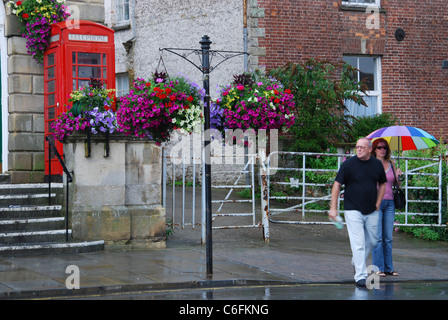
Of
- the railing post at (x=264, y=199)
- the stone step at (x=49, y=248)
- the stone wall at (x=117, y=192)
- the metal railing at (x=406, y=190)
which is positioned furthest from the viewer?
the metal railing at (x=406, y=190)

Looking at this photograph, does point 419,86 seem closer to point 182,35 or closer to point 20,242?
point 182,35

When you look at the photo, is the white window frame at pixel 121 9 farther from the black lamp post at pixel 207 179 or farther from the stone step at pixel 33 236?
the black lamp post at pixel 207 179

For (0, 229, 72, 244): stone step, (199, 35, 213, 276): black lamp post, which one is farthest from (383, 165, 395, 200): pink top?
(0, 229, 72, 244): stone step

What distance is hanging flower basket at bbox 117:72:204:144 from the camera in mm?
11445

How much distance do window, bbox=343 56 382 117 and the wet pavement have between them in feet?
24.4

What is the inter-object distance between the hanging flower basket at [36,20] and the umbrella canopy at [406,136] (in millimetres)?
6309

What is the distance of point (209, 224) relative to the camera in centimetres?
982

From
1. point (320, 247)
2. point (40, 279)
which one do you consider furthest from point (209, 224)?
point (320, 247)

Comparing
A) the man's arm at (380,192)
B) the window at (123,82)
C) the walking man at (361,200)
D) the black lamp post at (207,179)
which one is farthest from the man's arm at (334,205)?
the window at (123,82)

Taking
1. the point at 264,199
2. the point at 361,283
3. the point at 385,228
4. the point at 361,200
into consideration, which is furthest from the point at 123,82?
the point at 361,283

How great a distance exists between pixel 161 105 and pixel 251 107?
1.50 meters

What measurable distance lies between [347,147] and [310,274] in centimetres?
932

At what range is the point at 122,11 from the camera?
22562 millimetres

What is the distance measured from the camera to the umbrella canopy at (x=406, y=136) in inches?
492
